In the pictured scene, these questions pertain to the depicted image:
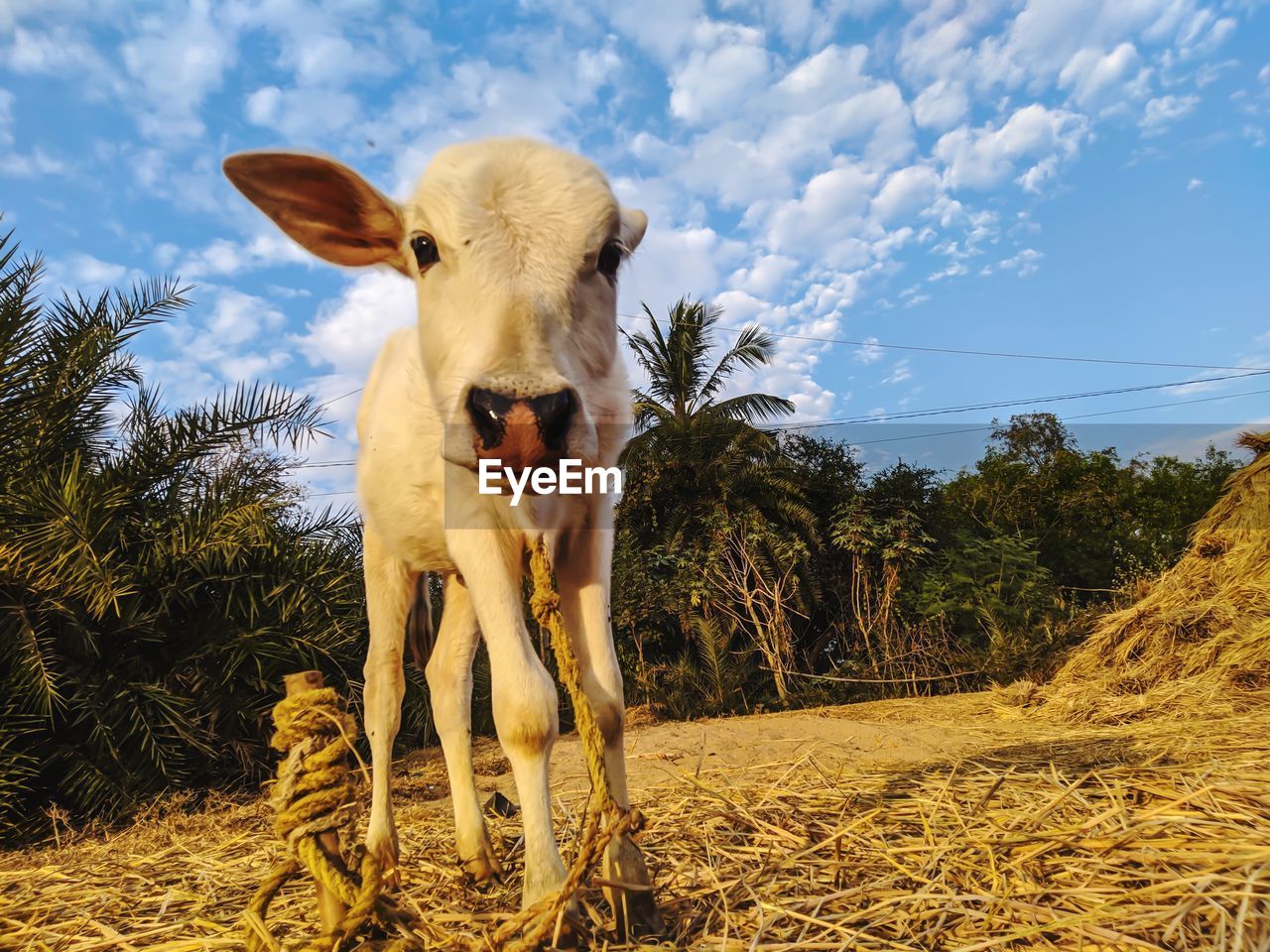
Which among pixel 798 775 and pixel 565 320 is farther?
pixel 798 775

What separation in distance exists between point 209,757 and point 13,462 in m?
2.92

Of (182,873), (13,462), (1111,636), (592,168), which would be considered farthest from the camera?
(1111,636)

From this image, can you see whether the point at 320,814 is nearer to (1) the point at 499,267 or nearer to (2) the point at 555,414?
(2) the point at 555,414

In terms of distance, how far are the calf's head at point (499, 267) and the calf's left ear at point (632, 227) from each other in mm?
17

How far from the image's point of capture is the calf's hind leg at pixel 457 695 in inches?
99.3

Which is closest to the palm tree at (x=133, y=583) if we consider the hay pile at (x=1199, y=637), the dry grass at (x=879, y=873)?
the dry grass at (x=879, y=873)

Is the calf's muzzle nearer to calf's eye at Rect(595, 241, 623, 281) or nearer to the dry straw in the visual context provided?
calf's eye at Rect(595, 241, 623, 281)

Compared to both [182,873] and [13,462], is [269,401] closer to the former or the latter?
[13,462]

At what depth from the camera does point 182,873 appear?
2.83 metres

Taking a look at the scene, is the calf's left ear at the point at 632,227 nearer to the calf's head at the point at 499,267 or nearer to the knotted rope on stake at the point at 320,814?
the calf's head at the point at 499,267

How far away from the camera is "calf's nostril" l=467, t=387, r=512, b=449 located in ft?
5.33

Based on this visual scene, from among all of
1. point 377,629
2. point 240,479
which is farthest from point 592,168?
point 240,479

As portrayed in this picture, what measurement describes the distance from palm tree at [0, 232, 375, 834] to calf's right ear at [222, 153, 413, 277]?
4.45m

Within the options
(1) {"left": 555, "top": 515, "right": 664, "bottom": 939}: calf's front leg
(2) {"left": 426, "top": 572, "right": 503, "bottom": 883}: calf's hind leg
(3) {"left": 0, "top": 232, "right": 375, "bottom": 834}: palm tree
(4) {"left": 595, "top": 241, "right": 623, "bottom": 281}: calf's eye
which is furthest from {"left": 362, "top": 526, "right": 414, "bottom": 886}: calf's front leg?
(3) {"left": 0, "top": 232, "right": 375, "bottom": 834}: palm tree
